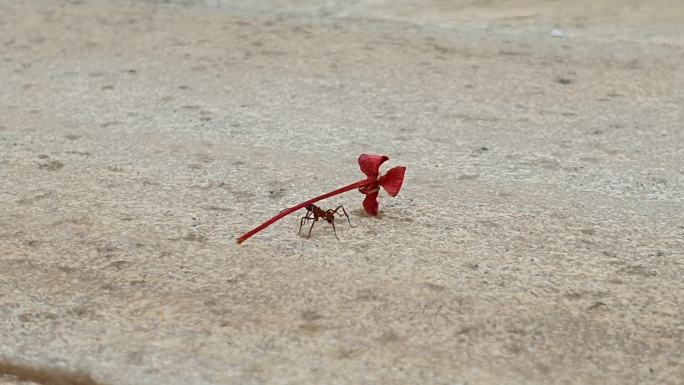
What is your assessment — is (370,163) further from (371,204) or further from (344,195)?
(344,195)

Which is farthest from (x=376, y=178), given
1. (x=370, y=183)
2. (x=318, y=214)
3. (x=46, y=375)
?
(x=46, y=375)

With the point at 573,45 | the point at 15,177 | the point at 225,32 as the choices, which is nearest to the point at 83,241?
the point at 15,177

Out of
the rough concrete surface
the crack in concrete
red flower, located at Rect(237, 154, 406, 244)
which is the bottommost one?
the crack in concrete

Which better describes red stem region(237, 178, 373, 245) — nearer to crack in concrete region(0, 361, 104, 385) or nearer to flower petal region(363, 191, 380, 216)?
flower petal region(363, 191, 380, 216)

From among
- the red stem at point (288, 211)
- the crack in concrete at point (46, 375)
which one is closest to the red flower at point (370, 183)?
the red stem at point (288, 211)

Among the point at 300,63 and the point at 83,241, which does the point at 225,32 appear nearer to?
the point at 300,63

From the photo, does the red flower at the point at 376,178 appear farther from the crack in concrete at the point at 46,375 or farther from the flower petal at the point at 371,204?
the crack in concrete at the point at 46,375

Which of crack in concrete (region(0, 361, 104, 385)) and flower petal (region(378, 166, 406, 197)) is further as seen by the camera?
flower petal (region(378, 166, 406, 197))

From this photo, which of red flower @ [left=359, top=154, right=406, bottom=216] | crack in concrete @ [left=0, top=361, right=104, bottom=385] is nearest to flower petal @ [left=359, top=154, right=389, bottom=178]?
red flower @ [left=359, top=154, right=406, bottom=216]
